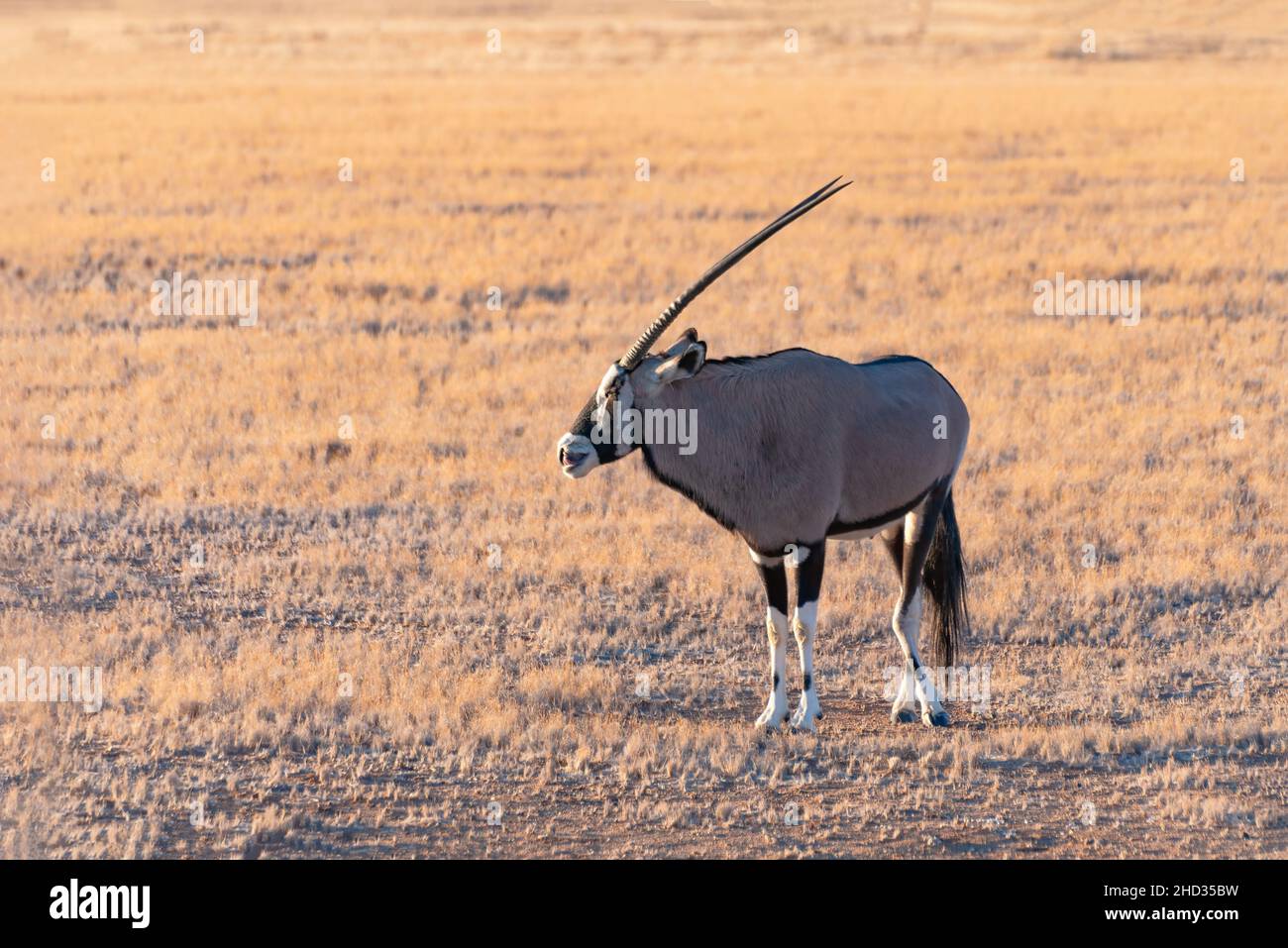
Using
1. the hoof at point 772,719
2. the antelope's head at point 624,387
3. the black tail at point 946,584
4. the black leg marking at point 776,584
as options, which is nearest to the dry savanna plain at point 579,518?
the hoof at point 772,719

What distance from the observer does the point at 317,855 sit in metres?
6.79

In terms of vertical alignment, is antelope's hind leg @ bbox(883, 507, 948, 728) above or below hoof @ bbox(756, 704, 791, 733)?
above

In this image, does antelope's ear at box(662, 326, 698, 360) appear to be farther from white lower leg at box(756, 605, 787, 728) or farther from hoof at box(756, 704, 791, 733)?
hoof at box(756, 704, 791, 733)

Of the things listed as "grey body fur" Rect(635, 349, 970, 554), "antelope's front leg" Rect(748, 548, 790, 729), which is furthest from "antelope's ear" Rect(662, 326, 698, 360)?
"antelope's front leg" Rect(748, 548, 790, 729)

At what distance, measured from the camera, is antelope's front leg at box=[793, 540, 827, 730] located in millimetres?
7938

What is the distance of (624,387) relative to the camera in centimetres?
778

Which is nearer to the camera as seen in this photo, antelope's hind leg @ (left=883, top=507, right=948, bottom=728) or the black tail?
antelope's hind leg @ (left=883, top=507, right=948, bottom=728)

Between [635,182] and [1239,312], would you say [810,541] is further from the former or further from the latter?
[635,182]

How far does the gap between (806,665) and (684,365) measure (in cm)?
155

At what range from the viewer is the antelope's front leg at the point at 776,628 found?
26.3ft

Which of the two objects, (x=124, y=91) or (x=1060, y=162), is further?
(x=124, y=91)

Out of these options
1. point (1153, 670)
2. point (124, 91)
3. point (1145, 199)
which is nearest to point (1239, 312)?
point (1145, 199)

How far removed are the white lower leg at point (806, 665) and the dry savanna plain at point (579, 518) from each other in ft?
0.64

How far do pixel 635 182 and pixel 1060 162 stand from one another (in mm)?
8579
